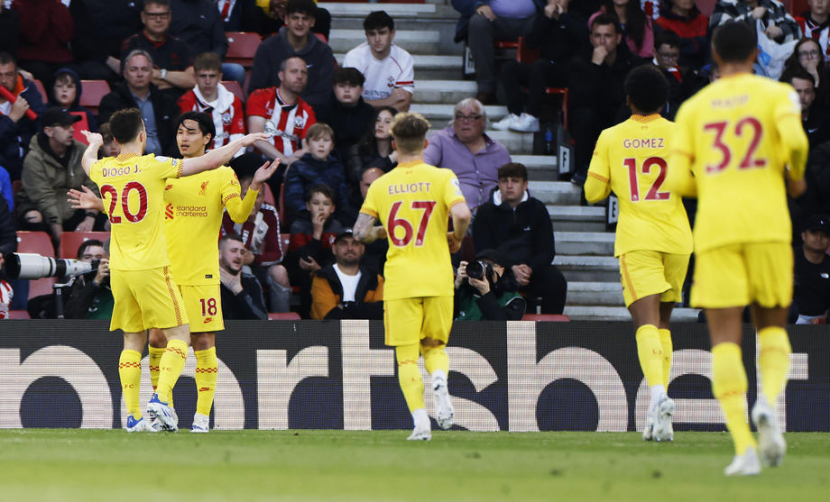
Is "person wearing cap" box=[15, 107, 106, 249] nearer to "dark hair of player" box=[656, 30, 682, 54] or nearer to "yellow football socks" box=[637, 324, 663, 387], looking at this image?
"yellow football socks" box=[637, 324, 663, 387]

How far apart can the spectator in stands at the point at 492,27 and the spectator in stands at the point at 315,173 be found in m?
2.86

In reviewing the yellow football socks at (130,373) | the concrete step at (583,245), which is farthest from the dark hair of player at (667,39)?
the yellow football socks at (130,373)

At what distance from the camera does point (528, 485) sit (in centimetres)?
579

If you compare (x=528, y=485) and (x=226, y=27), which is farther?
(x=226, y=27)

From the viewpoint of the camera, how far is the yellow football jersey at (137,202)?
29.1 ft

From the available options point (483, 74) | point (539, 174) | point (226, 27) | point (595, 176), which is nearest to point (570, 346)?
point (595, 176)

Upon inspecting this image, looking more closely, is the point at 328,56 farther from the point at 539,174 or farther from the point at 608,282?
the point at 608,282

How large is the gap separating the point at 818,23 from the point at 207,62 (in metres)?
7.83

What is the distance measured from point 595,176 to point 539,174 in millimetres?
6328

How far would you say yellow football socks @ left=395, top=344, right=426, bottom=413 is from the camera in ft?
27.1

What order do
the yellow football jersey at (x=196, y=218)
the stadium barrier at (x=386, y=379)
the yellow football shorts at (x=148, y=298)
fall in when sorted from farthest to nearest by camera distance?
1. the stadium barrier at (x=386, y=379)
2. the yellow football jersey at (x=196, y=218)
3. the yellow football shorts at (x=148, y=298)

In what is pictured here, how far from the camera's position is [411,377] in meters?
8.27

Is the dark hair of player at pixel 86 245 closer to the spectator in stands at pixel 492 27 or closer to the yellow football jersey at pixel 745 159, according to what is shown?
the spectator in stands at pixel 492 27

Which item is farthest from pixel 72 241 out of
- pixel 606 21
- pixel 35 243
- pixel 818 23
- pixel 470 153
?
pixel 818 23
